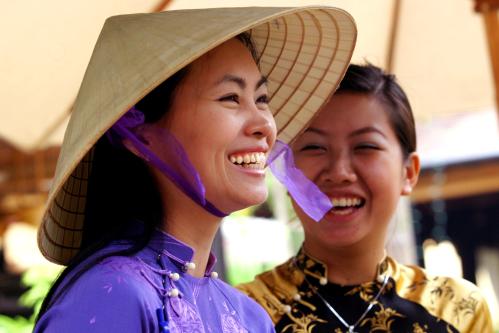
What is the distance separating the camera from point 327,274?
2.67m

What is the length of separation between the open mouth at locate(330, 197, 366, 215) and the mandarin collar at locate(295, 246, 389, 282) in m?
0.18

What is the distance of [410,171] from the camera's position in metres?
2.77

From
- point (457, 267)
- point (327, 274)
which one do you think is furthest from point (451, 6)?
point (457, 267)

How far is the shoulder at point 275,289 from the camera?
259 centimetres

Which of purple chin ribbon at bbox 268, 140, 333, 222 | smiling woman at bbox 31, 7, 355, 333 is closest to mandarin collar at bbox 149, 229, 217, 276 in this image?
smiling woman at bbox 31, 7, 355, 333

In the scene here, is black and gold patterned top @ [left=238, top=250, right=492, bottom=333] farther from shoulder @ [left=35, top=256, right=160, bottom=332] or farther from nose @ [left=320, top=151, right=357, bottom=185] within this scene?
shoulder @ [left=35, top=256, right=160, bottom=332]

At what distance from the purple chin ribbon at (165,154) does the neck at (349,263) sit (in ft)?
2.66

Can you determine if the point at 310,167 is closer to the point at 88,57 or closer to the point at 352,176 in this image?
the point at 352,176

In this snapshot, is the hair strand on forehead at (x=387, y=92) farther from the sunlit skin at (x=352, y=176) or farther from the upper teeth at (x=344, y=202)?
the upper teeth at (x=344, y=202)

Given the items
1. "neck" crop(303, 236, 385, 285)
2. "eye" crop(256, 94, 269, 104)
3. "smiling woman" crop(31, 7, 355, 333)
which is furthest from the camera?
"neck" crop(303, 236, 385, 285)

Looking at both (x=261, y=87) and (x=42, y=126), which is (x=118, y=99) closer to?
(x=261, y=87)

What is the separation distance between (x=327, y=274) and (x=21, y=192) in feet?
13.8

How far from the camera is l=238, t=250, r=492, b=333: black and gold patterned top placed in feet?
8.52

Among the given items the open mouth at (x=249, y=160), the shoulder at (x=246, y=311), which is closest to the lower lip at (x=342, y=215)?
the shoulder at (x=246, y=311)
